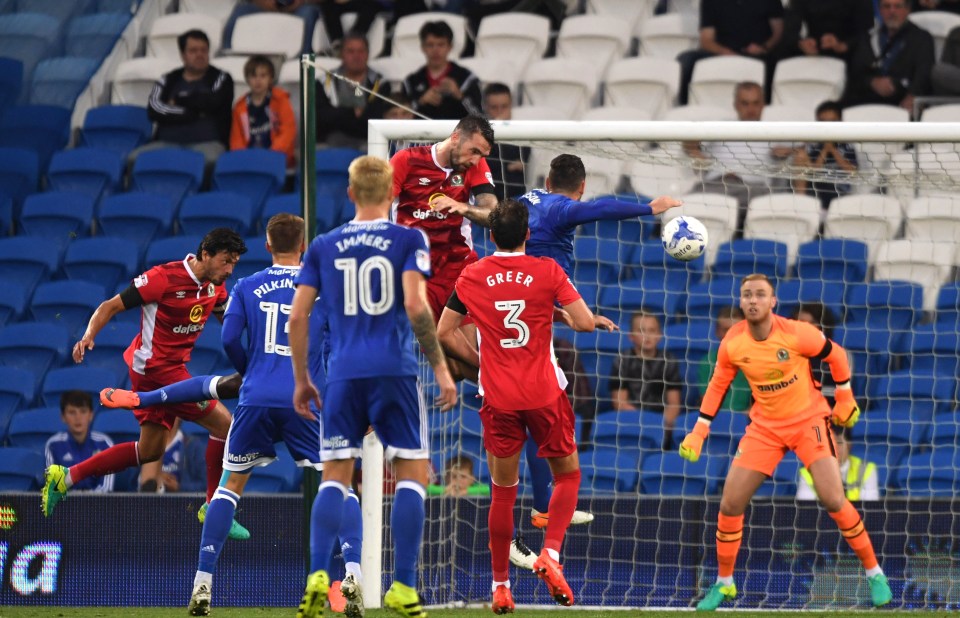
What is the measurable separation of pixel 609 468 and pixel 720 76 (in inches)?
184

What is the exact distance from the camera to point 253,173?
44.8ft

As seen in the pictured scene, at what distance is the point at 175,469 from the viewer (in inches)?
447

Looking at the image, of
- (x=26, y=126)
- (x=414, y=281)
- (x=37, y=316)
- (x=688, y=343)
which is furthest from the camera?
(x=26, y=126)

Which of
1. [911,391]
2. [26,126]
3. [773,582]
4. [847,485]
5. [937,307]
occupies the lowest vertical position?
[773,582]

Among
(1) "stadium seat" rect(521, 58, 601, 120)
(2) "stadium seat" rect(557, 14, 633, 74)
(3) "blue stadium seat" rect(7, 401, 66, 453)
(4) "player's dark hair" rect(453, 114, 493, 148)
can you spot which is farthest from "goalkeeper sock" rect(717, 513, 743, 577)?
(2) "stadium seat" rect(557, 14, 633, 74)

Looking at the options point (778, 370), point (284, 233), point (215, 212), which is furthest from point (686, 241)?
point (215, 212)

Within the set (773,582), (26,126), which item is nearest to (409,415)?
(773,582)

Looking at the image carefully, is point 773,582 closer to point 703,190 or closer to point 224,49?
point 703,190

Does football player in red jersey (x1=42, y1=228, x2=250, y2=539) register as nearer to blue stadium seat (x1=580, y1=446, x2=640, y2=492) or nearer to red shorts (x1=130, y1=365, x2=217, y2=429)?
red shorts (x1=130, y1=365, x2=217, y2=429)

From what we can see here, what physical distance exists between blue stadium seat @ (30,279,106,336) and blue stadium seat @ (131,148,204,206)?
1.27m

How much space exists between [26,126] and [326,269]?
29.6 feet

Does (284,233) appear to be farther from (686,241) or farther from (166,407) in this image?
(686,241)

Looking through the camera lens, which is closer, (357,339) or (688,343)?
(357,339)

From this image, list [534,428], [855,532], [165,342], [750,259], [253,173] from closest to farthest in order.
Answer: [534,428] < [855,532] < [165,342] < [750,259] < [253,173]
